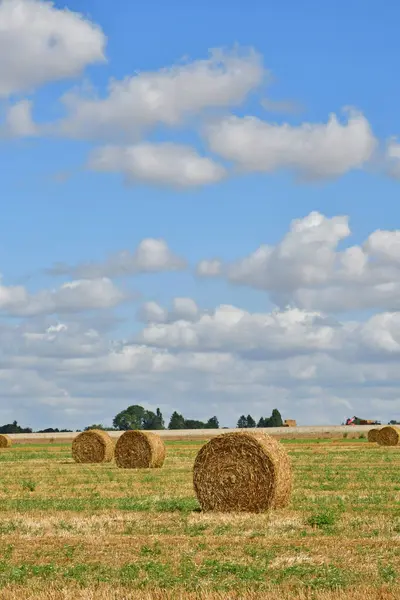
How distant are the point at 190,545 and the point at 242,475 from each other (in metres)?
6.43

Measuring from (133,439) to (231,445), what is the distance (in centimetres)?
1622

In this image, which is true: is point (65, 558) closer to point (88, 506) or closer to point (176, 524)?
point (176, 524)

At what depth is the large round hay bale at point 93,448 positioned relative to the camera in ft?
144

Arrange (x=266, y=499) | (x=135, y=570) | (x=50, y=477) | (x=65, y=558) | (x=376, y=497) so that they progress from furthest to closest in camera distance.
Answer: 1. (x=50, y=477)
2. (x=376, y=497)
3. (x=266, y=499)
4. (x=65, y=558)
5. (x=135, y=570)

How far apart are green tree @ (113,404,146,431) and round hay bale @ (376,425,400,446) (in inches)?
4537

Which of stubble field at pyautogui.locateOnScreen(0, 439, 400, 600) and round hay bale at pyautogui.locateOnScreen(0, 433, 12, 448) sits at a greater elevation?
round hay bale at pyautogui.locateOnScreen(0, 433, 12, 448)

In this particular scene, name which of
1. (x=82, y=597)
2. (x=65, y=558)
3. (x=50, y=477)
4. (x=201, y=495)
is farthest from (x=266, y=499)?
(x=50, y=477)

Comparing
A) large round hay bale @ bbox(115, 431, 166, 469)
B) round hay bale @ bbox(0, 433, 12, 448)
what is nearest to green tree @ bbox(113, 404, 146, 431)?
round hay bale @ bbox(0, 433, 12, 448)

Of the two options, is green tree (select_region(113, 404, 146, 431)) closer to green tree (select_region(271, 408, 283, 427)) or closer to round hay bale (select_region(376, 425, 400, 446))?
green tree (select_region(271, 408, 283, 427))

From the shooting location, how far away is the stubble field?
13.2 m

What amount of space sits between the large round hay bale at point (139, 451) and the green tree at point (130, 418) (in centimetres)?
13450

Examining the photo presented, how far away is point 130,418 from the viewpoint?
7023 inches

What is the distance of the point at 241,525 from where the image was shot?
1945 centimetres

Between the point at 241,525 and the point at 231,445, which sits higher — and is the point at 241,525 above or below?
below
